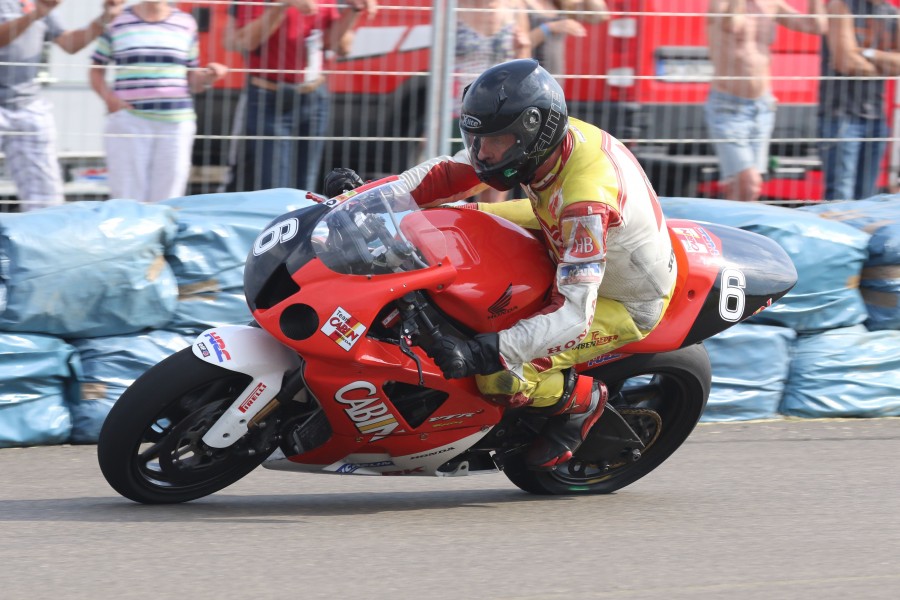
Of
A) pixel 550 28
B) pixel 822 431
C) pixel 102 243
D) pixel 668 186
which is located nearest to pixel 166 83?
pixel 102 243

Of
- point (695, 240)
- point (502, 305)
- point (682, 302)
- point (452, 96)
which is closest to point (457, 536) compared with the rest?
point (502, 305)

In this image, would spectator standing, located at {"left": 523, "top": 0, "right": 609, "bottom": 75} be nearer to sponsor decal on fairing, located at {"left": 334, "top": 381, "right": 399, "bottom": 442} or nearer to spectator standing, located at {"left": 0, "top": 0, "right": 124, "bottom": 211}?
spectator standing, located at {"left": 0, "top": 0, "right": 124, "bottom": 211}

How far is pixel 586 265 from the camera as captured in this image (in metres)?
4.20

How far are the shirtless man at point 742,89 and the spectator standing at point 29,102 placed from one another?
3287mm

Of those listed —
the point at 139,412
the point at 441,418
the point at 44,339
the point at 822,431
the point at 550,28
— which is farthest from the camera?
the point at 550,28

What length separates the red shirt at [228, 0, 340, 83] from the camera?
658cm

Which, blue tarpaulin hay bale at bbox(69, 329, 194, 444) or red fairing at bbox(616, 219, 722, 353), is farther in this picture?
blue tarpaulin hay bale at bbox(69, 329, 194, 444)

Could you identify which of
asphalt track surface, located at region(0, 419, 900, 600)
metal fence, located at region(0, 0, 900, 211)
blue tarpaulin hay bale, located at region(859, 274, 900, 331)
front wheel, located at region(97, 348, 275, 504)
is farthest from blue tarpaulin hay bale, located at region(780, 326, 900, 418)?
front wheel, located at region(97, 348, 275, 504)

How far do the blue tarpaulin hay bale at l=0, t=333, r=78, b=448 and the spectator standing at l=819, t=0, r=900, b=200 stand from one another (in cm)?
436

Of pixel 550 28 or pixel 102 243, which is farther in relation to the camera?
pixel 550 28

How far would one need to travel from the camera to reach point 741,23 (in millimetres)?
7340

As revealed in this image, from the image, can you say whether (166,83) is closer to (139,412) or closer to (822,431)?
(139,412)

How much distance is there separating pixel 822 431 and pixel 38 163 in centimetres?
394

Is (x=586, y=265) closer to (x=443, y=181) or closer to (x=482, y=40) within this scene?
(x=443, y=181)
